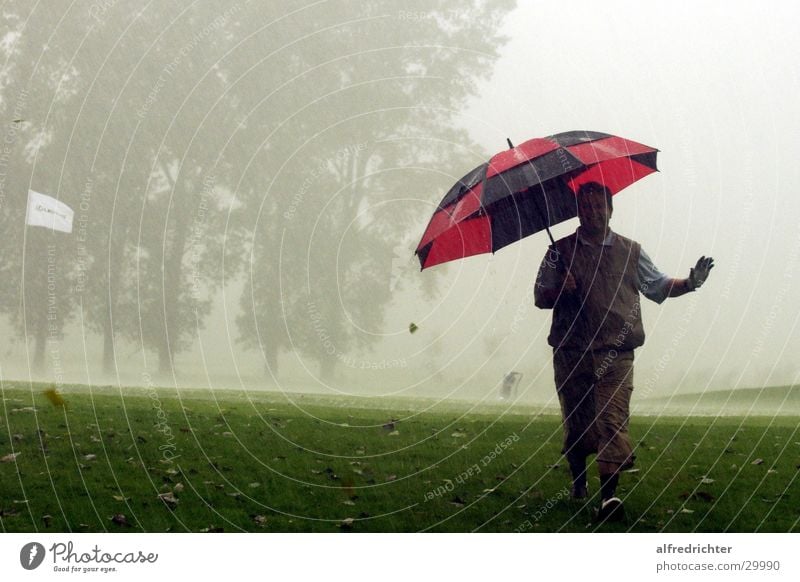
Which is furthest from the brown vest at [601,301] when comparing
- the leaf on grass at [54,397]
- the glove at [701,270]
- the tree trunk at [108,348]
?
the tree trunk at [108,348]

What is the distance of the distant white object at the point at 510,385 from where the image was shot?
9664 mm

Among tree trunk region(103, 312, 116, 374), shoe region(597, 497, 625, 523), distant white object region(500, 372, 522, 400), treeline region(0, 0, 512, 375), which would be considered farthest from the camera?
tree trunk region(103, 312, 116, 374)

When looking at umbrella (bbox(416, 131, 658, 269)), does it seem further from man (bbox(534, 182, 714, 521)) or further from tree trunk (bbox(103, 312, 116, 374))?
tree trunk (bbox(103, 312, 116, 374))

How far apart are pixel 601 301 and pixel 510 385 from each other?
236 cm

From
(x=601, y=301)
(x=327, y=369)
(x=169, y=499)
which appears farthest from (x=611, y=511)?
(x=169, y=499)

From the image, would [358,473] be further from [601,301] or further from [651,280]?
[651,280]

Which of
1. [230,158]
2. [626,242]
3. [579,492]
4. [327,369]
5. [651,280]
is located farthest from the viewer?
[230,158]

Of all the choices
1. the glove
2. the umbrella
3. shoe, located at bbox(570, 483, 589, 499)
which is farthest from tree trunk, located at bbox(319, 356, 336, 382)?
the glove

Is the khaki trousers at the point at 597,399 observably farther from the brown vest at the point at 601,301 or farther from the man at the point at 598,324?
the brown vest at the point at 601,301

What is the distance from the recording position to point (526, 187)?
24.8 feet

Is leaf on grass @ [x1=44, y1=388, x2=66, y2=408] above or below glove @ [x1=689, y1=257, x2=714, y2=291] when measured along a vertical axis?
below

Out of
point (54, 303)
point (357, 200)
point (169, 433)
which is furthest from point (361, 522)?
point (54, 303)

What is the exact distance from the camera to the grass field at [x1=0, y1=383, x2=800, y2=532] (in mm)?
7996
